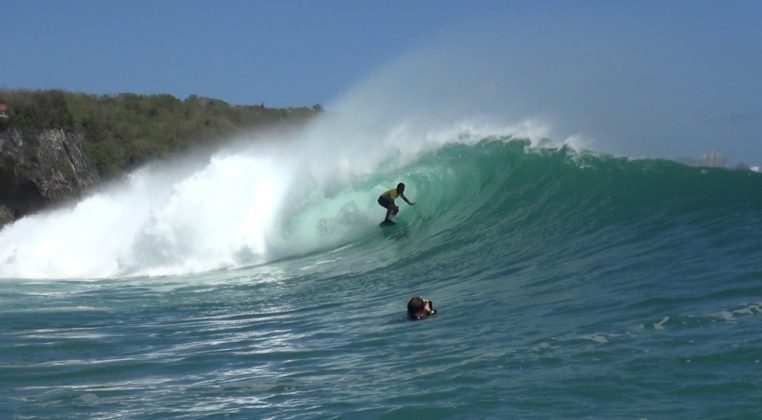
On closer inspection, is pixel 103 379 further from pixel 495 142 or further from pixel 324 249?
pixel 495 142

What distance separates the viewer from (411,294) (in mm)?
12156

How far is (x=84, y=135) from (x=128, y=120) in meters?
5.66

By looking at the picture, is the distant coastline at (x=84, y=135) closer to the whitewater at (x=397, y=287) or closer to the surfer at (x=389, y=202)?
the whitewater at (x=397, y=287)

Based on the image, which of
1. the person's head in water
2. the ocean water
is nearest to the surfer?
the ocean water

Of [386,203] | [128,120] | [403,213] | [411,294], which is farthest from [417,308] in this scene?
[128,120]

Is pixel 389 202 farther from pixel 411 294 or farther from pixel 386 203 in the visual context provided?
pixel 411 294

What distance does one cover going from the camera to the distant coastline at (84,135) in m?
45.6

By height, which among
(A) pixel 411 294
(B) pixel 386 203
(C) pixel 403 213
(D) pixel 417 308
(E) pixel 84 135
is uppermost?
(E) pixel 84 135

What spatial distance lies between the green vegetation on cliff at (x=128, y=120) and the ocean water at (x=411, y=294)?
29.1 m

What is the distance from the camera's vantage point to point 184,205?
1986 centimetres

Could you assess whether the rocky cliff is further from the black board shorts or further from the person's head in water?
the person's head in water

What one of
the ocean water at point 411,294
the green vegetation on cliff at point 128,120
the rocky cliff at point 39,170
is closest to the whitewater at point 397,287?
the ocean water at point 411,294

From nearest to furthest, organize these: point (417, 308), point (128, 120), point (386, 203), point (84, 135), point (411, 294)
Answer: point (417, 308), point (411, 294), point (386, 203), point (84, 135), point (128, 120)

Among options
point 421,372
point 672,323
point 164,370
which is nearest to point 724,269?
point 672,323
